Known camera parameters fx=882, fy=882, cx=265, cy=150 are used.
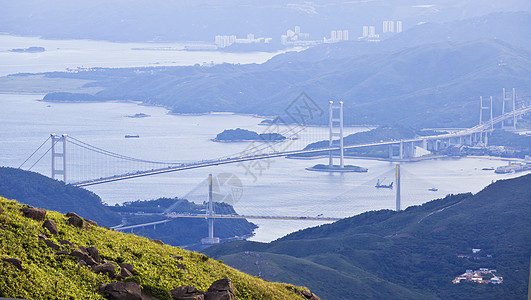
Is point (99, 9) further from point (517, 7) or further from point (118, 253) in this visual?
point (118, 253)

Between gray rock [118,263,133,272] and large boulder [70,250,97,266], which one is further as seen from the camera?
gray rock [118,263,133,272]

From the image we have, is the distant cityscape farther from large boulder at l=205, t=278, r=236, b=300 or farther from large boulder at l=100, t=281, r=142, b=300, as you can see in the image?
large boulder at l=100, t=281, r=142, b=300

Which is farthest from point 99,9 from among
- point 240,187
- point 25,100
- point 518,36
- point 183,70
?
point 240,187

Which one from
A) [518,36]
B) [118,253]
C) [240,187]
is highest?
[518,36]

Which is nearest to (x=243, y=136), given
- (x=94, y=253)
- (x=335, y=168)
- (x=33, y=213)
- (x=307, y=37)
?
(x=335, y=168)

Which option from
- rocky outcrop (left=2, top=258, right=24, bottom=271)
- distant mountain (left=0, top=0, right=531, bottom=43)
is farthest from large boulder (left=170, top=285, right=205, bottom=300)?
distant mountain (left=0, top=0, right=531, bottom=43)

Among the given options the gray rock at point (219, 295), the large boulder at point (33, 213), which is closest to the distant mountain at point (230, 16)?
the large boulder at point (33, 213)

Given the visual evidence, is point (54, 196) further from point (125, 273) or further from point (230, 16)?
point (230, 16)
